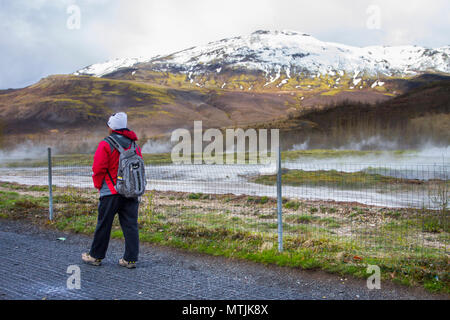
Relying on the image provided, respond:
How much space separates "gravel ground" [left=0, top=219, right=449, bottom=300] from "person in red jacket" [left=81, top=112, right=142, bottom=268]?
253 mm

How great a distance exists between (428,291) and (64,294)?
16.2ft

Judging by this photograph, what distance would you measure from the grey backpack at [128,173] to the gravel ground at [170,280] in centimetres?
127

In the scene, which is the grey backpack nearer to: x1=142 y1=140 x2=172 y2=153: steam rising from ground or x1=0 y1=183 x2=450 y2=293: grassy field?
x1=0 y1=183 x2=450 y2=293: grassy field

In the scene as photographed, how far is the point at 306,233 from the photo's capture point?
9.51 m

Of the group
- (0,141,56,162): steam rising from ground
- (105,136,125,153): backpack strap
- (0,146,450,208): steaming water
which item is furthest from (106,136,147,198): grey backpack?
(0,141,56,162): steam rising from ground

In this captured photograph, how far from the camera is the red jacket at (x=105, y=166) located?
5.98 metres

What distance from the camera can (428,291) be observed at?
5.51 metres

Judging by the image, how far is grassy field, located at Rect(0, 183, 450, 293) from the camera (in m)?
6.43

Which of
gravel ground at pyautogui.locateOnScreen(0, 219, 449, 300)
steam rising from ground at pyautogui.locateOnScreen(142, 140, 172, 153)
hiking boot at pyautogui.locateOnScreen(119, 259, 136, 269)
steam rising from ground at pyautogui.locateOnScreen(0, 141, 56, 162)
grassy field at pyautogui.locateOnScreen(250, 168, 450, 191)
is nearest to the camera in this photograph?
gravel ground at pyautogui.locateOnScreen(0, 219, 449, 300)

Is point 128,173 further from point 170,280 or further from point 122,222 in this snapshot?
point 170,280

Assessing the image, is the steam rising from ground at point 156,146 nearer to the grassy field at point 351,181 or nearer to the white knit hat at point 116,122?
the grassy field at point 351,181

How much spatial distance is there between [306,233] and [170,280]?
4.60m
